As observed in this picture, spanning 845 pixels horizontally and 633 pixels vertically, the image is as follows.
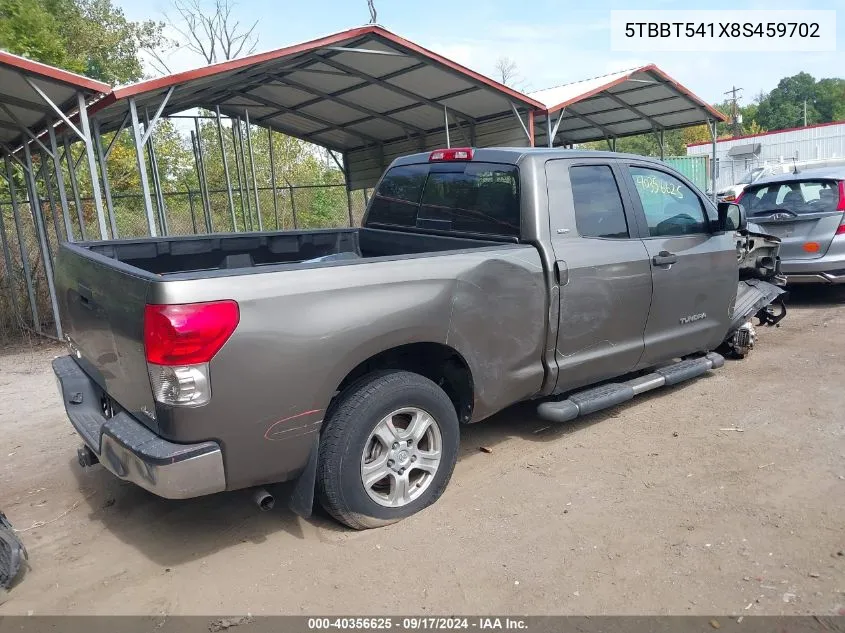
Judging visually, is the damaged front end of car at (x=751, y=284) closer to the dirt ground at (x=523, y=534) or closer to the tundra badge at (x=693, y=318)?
the tundra badge at (x=693, y=318)

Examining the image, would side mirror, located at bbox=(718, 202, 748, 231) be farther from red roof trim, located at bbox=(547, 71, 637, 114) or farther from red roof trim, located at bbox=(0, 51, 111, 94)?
red roof trim, located at bbox=(547, 71, 637, 114)

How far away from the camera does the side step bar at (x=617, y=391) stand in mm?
4273

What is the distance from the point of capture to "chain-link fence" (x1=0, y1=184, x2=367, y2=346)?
9.88 metres

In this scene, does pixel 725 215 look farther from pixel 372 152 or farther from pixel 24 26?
pixel 24 26

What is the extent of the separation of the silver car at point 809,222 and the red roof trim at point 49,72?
792 cm

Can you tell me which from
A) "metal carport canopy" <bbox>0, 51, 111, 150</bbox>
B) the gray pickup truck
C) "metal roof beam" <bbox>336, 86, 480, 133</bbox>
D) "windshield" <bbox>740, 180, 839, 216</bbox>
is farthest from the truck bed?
"metal roof beam" <bbox>336, 86, 480, 133</bbox>

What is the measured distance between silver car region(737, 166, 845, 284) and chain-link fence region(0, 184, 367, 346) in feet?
25.2

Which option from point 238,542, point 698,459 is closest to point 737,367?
point 698,459

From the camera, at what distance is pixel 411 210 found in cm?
493

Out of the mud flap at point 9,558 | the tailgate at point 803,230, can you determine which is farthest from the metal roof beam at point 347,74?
the mud flap at point 9,558

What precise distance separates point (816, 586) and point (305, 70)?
10.1 meters

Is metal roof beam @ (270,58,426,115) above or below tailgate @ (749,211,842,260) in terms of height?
above

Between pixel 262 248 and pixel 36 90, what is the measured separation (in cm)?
365

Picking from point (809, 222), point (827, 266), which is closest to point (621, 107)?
point (809, 222)
